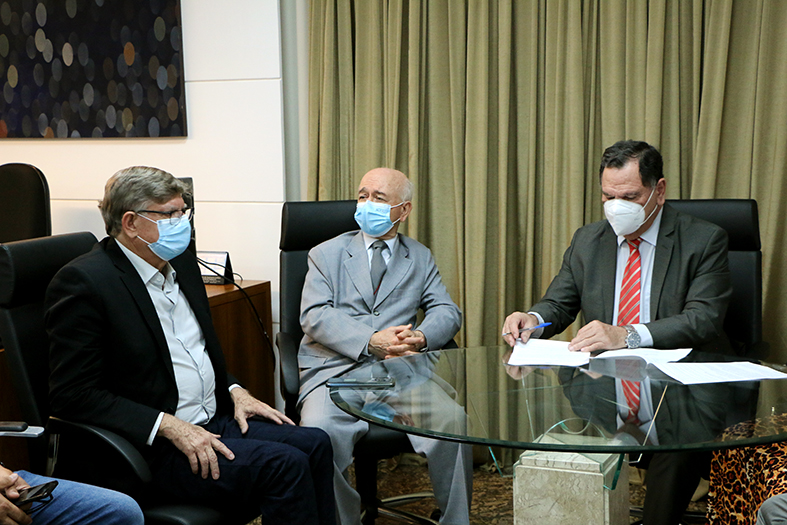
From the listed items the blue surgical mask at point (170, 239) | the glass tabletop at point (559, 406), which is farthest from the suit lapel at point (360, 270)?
the blue surgical mask at point (170, 239)

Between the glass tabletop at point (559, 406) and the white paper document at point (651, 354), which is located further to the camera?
the white paper document at point (651, 354)

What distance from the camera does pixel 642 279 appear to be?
2.56 metres

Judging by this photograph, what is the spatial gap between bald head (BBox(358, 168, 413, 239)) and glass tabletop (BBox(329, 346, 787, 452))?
81cm

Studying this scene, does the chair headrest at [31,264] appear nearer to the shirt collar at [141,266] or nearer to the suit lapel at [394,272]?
the shirt collar at [141,266]

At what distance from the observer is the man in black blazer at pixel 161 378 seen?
1906 mm

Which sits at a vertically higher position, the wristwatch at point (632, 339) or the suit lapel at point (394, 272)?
the suit lapel at point (394, 272)

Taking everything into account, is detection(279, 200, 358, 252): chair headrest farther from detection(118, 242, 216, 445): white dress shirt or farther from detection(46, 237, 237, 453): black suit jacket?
detection(46, 237, 237, 453): black suit jacket

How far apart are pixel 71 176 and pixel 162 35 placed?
951 mm

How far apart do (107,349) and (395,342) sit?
987 mm

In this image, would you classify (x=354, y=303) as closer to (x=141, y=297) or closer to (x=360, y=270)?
(x=360, y=270)

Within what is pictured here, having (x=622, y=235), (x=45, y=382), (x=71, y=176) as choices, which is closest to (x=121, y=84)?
(x=71, y=176)

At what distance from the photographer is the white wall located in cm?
357

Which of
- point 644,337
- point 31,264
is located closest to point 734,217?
point 644,337

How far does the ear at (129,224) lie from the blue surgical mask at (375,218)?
3.21ft
